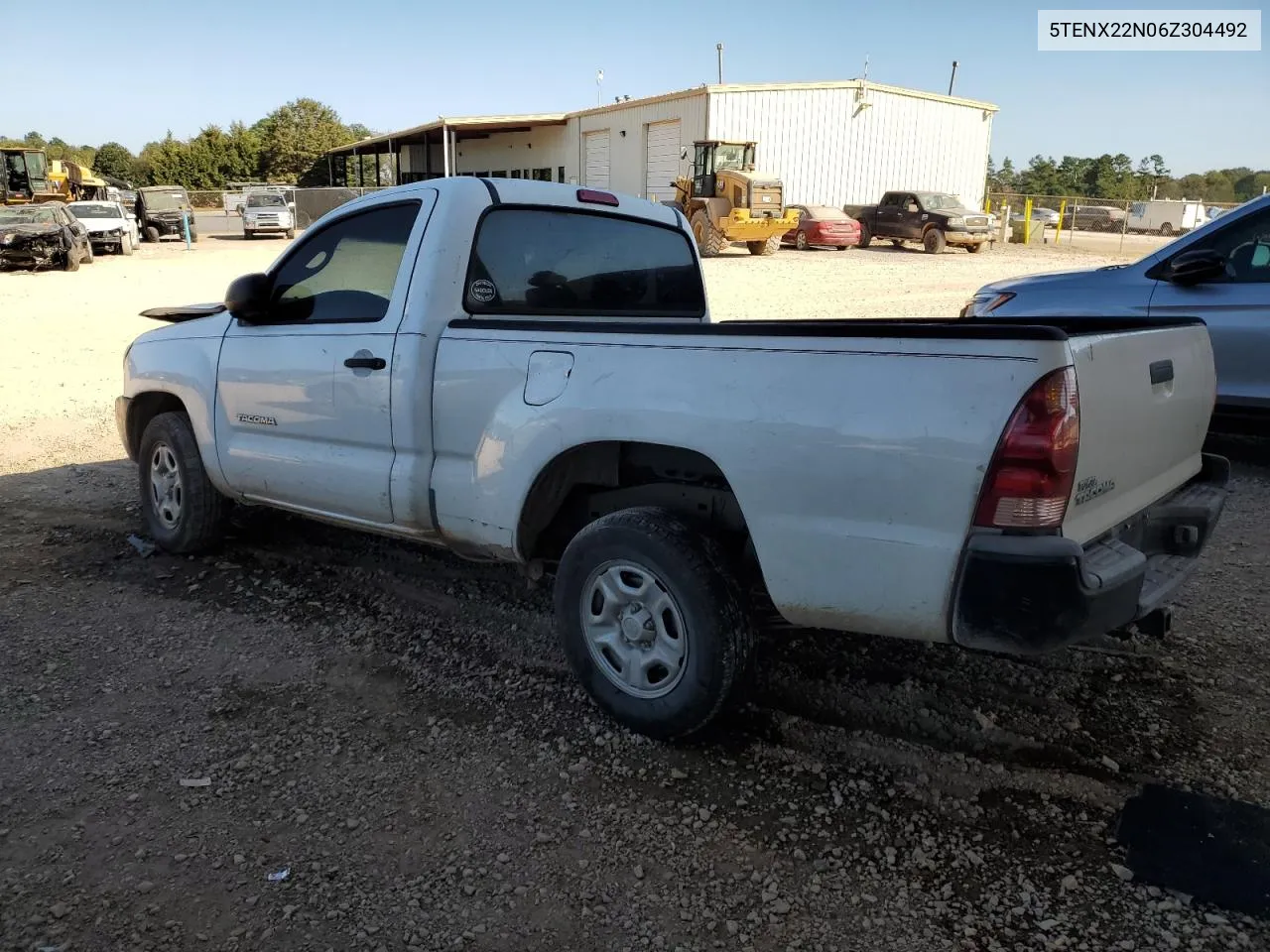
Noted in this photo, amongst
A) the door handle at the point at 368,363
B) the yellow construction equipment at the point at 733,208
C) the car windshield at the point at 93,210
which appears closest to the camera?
the door handle at the point at 368,363

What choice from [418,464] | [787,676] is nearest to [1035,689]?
[787,676]

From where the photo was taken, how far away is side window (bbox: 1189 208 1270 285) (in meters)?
6.25

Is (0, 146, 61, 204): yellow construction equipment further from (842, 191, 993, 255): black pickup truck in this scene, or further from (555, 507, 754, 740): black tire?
(555, 507, 754, 740): black tire

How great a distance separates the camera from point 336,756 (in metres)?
3.29

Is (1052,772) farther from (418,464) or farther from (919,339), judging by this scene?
(418,464)

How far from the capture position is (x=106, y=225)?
2978 cm

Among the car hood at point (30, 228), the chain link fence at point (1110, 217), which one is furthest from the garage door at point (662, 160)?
the car hood at point (30, 228)

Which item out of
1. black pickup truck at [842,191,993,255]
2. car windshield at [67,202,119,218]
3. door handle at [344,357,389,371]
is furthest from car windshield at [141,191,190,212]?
door handle at [344,357,389,371]

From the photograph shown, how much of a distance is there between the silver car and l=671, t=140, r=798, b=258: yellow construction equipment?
73.2 ft

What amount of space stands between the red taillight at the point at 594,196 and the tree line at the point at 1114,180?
7964cm

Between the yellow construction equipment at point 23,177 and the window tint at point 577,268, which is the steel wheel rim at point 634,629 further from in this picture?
the yellow construction equipment at point 23,177

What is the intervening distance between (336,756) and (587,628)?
94 cm

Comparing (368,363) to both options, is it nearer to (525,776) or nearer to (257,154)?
(525,776)

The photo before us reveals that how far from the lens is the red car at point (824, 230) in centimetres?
3111
